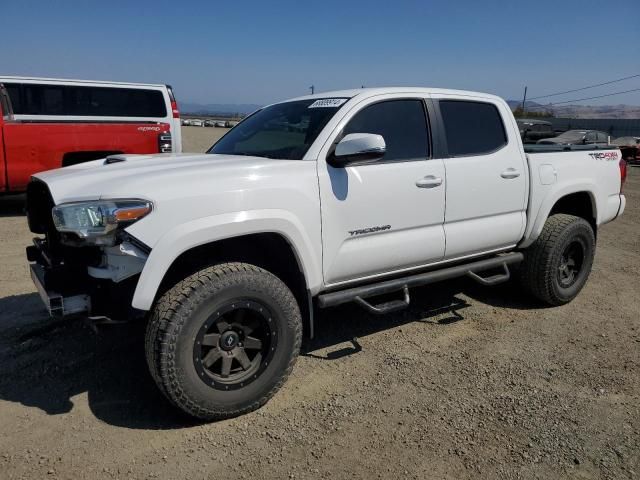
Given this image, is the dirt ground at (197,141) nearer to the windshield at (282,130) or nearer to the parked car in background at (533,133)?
the parked car in background at (533,133)

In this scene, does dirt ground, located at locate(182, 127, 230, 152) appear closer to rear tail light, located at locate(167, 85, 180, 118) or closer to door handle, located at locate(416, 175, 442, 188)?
rear tail light, located at locate(167, 85, 180, 118)

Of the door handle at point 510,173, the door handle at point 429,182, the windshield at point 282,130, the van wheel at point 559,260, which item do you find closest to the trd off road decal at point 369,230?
the door handle at point 429,182

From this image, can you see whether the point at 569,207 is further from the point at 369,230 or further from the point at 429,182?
the point at 369,230

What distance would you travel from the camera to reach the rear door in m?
3.90

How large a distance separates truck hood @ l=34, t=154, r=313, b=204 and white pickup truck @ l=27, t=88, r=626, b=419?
11 millimetres

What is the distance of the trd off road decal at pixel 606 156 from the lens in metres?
4.91

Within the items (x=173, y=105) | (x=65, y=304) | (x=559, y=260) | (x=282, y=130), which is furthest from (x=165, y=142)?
(x=65, y=304)

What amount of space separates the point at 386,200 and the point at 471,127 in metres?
1.20

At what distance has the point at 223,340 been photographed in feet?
9.55

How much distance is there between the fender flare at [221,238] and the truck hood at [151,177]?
0.19 metres

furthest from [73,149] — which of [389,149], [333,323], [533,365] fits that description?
[533,365]

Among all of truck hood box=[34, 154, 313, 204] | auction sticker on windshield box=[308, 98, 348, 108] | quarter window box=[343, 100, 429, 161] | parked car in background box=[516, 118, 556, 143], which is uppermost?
auction sticker on windshield box=[308, 98, 348, 108]

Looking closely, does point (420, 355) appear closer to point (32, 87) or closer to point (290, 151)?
point (290, 151)

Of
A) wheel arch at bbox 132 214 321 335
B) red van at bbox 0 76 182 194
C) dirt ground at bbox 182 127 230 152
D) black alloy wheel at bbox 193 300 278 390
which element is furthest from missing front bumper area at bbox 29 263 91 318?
dirt ground at bbox 182 127 230 152
